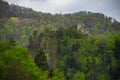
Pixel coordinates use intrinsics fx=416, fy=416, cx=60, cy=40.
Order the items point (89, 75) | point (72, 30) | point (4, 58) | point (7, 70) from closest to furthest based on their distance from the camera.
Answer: point (7, 70) → point (4, 58) → point (89, 75) → point (72, 30)

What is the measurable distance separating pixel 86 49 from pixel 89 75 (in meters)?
12.5

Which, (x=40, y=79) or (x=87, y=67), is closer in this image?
(x=40, y=79)

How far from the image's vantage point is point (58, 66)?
12581cm

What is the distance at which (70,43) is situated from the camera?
13700 cm

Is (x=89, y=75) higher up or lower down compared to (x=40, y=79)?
lower down

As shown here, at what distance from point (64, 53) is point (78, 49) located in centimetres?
494

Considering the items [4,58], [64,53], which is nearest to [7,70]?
[4,58]

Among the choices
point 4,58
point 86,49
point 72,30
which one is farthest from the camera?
point 72,30

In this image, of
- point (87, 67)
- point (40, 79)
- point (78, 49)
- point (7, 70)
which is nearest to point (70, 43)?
point (78, 49)

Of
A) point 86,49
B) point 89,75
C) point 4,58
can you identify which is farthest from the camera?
point 86,49

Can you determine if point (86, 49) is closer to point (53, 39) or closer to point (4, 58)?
point (53, 39)

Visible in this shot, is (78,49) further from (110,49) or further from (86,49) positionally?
(110,49)

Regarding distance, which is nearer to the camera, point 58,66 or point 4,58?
point 4,58

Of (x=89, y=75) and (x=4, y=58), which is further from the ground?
(x=4, y=58)
